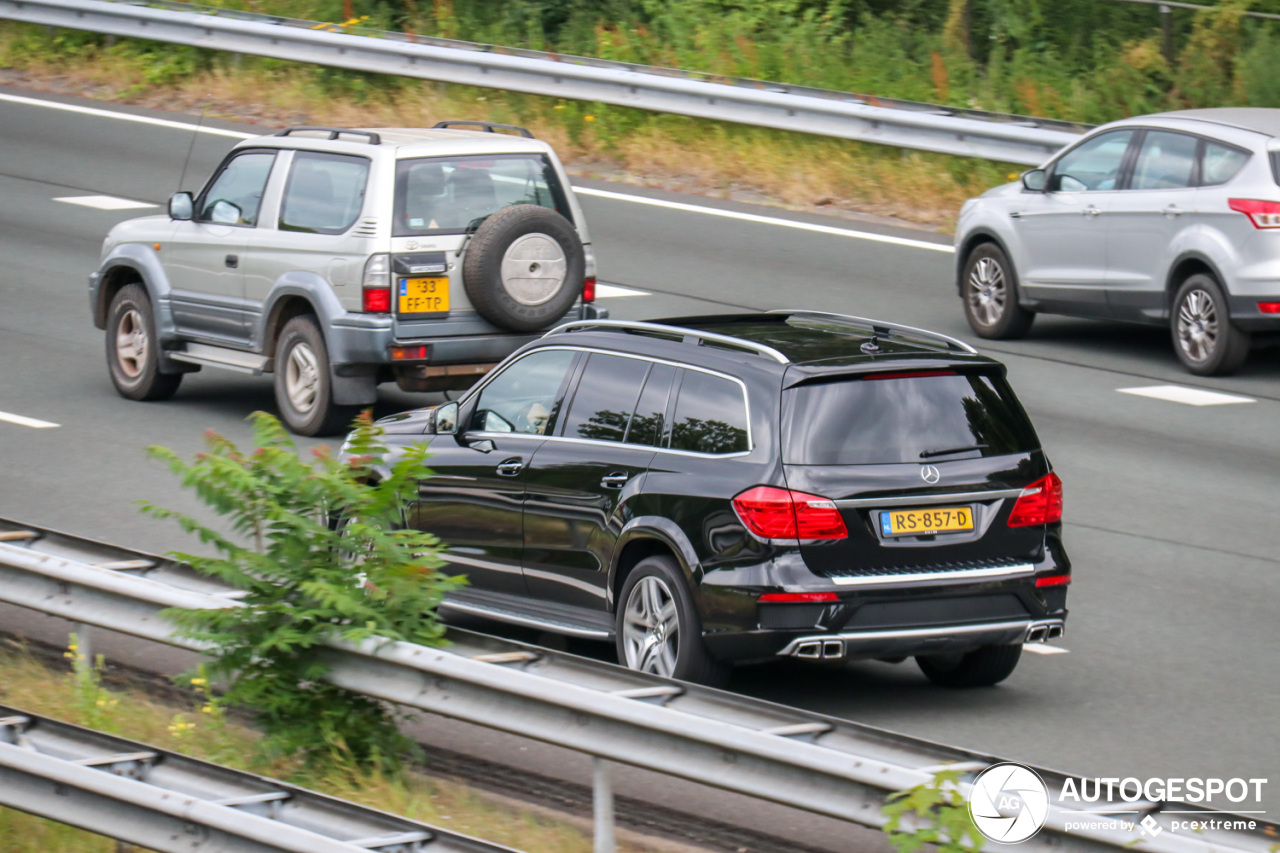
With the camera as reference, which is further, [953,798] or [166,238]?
[166,238]

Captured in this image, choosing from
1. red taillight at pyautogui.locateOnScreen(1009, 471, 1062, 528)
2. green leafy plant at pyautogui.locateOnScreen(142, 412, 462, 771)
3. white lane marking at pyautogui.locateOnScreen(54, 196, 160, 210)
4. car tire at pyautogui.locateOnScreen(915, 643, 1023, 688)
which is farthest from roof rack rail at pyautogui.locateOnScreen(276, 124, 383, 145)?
white lane marking at pyautogui.locateOnScreen(54, 196, 160, 210)

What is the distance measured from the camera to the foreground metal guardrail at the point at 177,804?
5.68 meters

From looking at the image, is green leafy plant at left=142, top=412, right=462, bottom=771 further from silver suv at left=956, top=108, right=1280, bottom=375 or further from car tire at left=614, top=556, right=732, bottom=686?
silver suv at left=956, top=108, right=1280, bottom=375

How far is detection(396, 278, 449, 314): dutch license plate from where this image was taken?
42.1 feet

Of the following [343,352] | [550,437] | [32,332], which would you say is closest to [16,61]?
[32,332]

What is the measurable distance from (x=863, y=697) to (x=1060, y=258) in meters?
8.15

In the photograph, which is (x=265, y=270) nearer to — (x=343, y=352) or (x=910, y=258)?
(x=343, y=352)

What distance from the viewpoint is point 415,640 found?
664 cm

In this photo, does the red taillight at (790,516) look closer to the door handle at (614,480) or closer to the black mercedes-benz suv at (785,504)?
the black mercedes-benz suv at (785,504)

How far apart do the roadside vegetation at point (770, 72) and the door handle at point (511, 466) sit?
12.1 m

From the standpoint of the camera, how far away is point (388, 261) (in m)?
12.8

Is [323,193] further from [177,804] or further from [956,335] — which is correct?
[177,804]

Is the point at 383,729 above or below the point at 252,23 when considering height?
below
